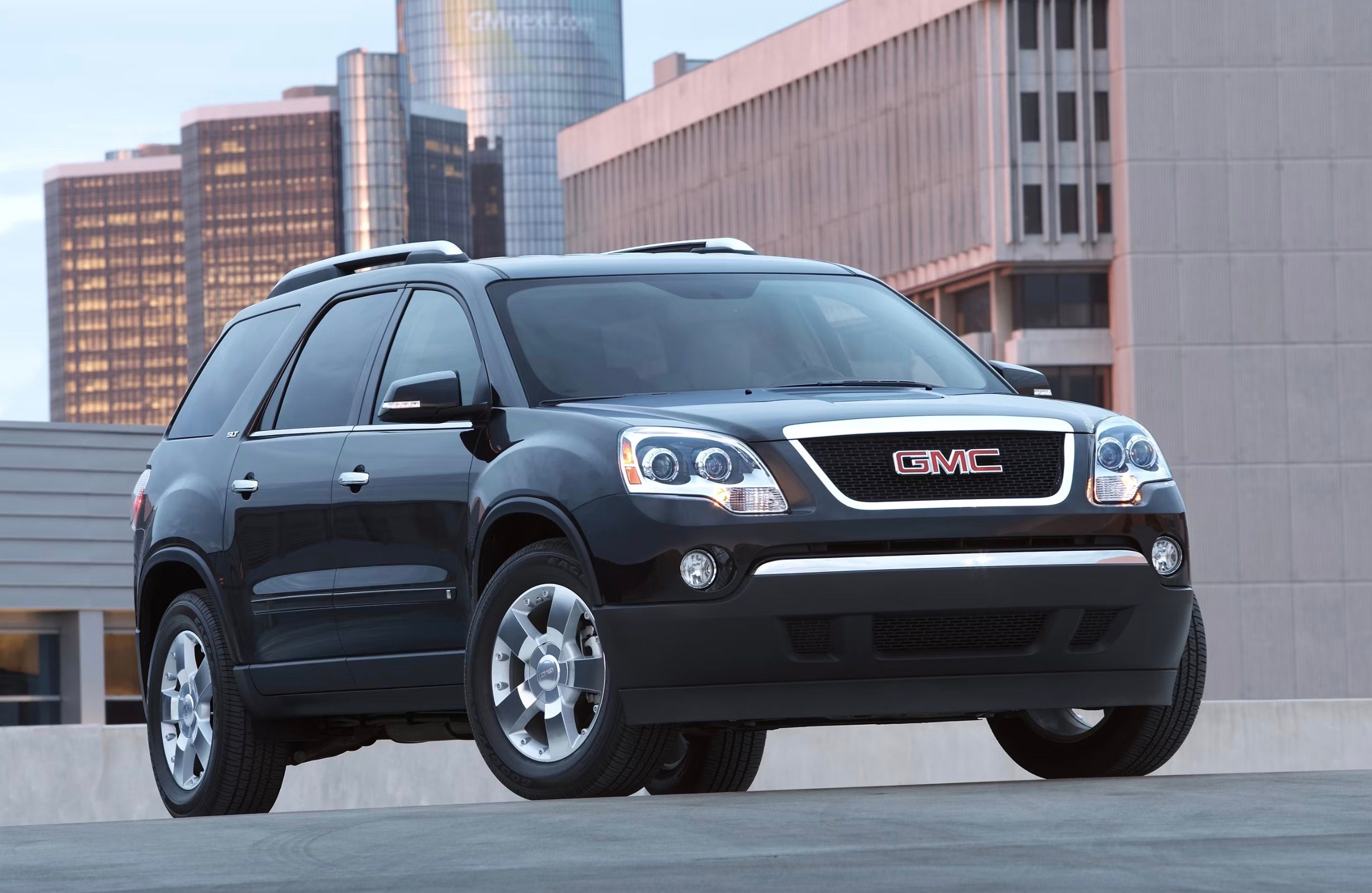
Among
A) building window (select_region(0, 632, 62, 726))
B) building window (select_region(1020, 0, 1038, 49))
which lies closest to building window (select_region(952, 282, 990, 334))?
building window (select_region(1020, 0, 1038, 49))

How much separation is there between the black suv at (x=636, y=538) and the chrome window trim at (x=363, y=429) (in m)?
0.02

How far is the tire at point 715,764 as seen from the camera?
376 inches

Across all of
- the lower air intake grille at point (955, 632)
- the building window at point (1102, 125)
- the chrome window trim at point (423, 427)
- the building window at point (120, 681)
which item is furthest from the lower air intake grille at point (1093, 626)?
the building window at point (1102, 125)

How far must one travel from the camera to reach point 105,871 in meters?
6.12

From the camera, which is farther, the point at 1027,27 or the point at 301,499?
the point at 1027,27

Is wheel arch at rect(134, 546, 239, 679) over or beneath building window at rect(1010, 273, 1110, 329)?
beneath

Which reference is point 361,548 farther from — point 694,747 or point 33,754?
point 33,754

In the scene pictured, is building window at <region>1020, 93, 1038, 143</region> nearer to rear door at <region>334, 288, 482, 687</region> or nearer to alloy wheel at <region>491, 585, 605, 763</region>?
rear door at <region>334, 288, 482, 687</region>

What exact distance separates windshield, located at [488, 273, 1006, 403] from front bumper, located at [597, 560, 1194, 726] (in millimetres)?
1147

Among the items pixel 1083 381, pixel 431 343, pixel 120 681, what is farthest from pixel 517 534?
pixel 1083 381

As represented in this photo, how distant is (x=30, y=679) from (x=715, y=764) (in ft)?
114

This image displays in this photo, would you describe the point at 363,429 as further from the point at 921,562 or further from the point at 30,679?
the point at 30,679

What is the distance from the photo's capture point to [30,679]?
42.8m

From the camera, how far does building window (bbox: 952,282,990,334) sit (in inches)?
3031
